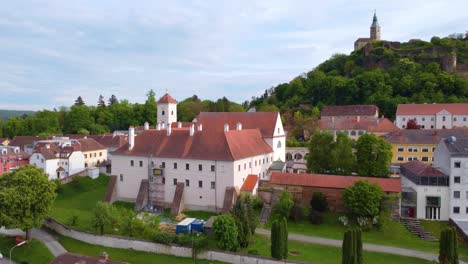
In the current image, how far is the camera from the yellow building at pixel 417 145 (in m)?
56.5

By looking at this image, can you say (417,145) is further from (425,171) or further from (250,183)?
Result: (250,183)

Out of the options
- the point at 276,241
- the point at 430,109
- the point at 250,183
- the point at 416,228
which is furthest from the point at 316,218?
the point at 430,109

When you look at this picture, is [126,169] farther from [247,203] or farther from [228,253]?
[228,253]

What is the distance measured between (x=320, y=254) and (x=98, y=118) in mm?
94432

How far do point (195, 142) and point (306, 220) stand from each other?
14.8 metres

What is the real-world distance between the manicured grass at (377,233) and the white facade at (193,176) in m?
7.23

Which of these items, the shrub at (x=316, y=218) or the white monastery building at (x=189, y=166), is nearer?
the shrub at (x=316, y=218)

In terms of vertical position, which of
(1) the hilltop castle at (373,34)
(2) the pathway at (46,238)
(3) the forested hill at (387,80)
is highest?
(1) the hilltop castle at (373,34)

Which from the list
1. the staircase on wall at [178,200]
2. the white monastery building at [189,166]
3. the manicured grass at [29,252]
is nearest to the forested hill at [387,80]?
the white monastery building at [189,166]

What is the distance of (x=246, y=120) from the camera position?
5653 centimetres

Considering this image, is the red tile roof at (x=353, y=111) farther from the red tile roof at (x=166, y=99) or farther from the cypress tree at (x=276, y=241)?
the cypress tree at (x=276, y=241)

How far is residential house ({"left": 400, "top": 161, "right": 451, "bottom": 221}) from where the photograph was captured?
124 feet

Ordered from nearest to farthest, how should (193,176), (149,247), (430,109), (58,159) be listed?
1. (149,247)
2. (193,176)
3. (58,159)
4. (430,109)

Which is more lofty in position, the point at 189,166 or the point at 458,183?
the point at 189,166
